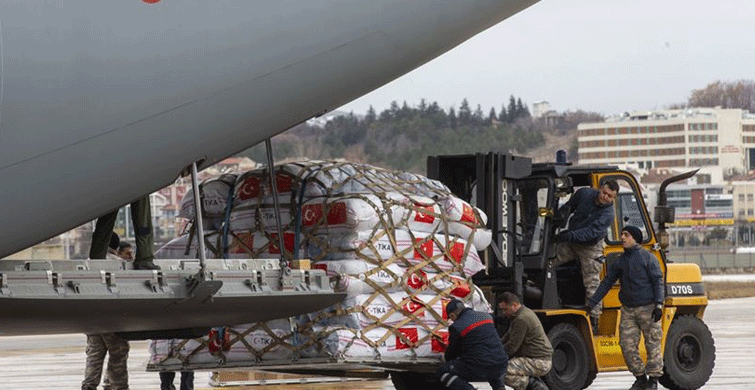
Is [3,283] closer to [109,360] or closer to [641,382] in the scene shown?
[109,360]

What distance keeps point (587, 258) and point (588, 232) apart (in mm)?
358

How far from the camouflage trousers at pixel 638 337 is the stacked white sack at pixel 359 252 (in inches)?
105

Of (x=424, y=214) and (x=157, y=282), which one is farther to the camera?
(x=424, y=214)

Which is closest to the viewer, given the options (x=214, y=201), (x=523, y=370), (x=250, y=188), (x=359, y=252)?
(x=359, y=252)

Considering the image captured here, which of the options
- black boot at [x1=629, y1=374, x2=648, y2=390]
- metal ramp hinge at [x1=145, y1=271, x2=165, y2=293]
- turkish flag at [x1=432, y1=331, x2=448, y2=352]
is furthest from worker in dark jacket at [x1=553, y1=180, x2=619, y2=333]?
metal ramp hinge at [x1=145, y1=271, x2=165, y2=293]

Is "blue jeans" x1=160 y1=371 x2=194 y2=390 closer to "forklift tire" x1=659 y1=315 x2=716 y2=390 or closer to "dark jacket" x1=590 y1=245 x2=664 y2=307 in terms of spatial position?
"dark jacket" x1=590 y1=245 x2=664 y2=307

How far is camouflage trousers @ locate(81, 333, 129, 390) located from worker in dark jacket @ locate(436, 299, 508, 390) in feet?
11.9

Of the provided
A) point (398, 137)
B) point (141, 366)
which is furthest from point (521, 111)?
point (141, 366)

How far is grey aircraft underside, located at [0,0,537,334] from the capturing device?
8.45 meters

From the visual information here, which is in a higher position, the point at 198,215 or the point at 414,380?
the point at 198,215

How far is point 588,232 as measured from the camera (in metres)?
15.9

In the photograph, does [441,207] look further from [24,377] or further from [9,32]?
[24,377]

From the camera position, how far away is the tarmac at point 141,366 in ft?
62.0

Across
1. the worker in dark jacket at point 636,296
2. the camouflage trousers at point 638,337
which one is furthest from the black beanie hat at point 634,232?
the camouflage trousers at point 638,337
